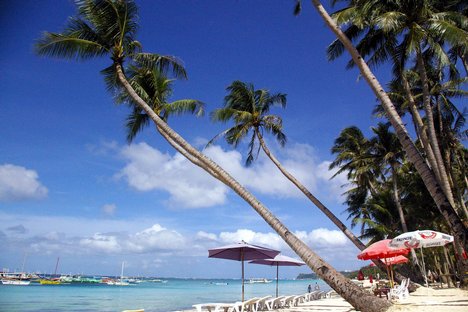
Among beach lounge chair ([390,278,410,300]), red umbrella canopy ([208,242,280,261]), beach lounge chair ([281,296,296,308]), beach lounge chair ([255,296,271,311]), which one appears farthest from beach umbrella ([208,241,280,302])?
beach lounge chair ([390,278,410,300])

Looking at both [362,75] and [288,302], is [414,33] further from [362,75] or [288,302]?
[288,302]

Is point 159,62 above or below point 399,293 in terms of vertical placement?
above

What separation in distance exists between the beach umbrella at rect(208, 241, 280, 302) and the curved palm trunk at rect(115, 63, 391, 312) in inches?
152

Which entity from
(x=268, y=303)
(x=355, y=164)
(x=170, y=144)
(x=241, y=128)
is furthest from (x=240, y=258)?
(x=355, y=164)

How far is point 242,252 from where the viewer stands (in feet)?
44.0

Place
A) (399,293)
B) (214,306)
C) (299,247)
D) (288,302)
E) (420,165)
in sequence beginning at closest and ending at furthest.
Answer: (299,247), (420,165), (214,306), (399,293), (288,302)

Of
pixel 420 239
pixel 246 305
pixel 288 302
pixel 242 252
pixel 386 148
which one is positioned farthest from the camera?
pixel 386 148

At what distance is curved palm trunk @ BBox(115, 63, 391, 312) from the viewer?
23.2 ft

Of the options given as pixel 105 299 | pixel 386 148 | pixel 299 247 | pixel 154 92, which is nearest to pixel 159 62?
pixel 154 92

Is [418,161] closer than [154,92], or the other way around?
[418,161]

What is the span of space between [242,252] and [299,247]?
5.58m

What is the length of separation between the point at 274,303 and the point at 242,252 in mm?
2354

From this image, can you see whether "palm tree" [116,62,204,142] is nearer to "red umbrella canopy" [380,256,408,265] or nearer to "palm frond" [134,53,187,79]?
"palm frond" [134,53,187,79]

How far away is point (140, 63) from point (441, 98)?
14.5 metres
